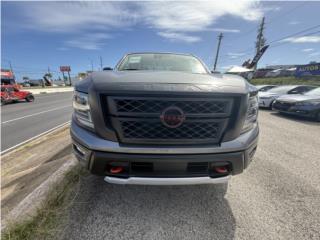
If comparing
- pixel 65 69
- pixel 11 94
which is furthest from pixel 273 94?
pixel 65 69

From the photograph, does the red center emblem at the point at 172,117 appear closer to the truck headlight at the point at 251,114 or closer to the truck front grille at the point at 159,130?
the truck front grille at the point at 159,130

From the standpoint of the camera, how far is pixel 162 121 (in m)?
1.70

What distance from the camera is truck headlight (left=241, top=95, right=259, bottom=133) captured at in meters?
1.91

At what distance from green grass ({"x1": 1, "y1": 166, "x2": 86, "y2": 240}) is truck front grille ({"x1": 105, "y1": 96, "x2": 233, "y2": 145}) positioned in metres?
1.01

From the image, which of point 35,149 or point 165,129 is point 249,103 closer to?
point 165,129

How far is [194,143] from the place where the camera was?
1.77 metres

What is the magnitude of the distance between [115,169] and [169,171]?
1.64 ft

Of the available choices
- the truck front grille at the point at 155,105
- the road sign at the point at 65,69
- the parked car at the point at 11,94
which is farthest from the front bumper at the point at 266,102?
the road sign at the point at 65,69

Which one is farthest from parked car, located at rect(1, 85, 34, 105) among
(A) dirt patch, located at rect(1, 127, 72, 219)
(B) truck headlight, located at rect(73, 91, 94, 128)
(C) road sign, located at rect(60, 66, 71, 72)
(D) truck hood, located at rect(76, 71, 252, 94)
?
(C) road sign, located at rect(60, 66, 71, 72)

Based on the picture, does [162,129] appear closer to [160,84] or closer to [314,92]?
[160,84]

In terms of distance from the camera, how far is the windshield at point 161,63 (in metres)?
3.19

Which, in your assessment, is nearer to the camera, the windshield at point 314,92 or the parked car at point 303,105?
the parked car at point 303,105

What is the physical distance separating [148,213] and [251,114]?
151 centimetres

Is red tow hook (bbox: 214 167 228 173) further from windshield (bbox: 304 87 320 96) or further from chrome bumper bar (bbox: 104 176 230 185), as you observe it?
windshield (bbox: 304 87 320 96)
